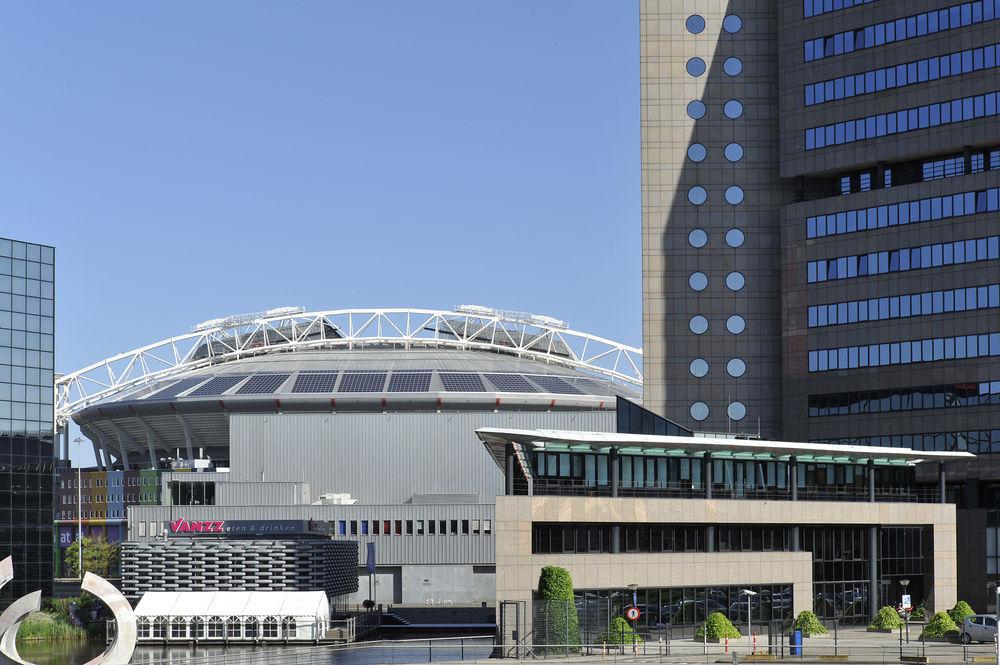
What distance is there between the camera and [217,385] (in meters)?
188

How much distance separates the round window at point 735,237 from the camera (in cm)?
13200

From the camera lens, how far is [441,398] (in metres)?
179

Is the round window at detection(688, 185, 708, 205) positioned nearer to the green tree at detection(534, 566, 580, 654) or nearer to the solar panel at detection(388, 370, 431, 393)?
the solar panel at detection(388, 370, 431, 393)

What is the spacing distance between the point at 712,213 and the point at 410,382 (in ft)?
198

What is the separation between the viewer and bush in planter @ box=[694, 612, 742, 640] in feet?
275

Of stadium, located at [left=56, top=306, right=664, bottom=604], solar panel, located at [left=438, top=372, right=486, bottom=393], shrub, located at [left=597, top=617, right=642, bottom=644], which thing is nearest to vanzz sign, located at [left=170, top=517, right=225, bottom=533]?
stadium, located at [left=56, top=306, right=664, bottom=604]

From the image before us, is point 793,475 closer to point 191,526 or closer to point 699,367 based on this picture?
point 699,367

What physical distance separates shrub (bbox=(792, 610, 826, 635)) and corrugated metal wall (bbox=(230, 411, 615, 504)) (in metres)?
71.0

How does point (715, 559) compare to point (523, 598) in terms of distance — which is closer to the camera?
point (523, 598)

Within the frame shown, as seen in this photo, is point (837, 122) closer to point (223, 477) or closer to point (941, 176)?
point (941, 176)

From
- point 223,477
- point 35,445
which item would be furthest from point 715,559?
point 223,477

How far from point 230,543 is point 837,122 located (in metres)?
57.4

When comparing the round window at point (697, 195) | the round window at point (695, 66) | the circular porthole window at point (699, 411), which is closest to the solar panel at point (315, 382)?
the circular porthole window at point (699, 411)

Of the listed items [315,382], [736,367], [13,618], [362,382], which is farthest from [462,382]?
[13,618]
